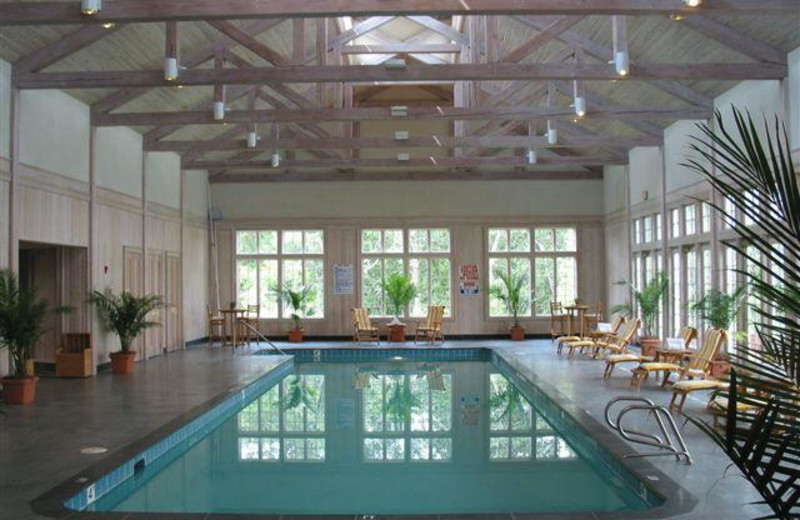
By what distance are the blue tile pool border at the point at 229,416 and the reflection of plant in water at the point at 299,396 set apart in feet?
1.22

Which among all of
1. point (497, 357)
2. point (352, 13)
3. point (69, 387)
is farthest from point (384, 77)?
point (497, 357)

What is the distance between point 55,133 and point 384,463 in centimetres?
664

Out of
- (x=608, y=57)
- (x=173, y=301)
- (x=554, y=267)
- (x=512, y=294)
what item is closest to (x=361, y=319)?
(x=512, y=294)

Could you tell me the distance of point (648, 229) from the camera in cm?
1407

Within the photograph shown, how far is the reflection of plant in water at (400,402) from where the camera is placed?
27.6 ft

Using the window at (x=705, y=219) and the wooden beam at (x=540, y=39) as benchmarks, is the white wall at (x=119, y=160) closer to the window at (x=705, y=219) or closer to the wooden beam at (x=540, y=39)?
the wooden beam at (x=540, y=39)

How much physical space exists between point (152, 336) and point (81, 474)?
8.43 m

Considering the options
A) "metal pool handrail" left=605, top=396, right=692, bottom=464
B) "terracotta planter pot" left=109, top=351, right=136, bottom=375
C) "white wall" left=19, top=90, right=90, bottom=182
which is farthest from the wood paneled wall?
"metal pool handrail" left=605, top=396, right=692, bottom=464

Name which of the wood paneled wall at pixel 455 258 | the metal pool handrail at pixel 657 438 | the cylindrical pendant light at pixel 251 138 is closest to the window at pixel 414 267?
the wood paneled wall at pixel 455 258

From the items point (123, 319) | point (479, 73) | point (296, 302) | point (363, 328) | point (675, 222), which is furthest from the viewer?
point (296, 302)

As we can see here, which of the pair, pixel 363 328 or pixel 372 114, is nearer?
pixel 372 114

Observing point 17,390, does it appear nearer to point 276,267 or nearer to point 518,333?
point 276,267

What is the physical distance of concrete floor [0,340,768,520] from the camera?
469cm

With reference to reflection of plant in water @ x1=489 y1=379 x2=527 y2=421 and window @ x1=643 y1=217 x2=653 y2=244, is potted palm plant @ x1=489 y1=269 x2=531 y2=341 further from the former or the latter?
reflection of plant in water @ x1=489 y1=379 x2=527 y2=421
